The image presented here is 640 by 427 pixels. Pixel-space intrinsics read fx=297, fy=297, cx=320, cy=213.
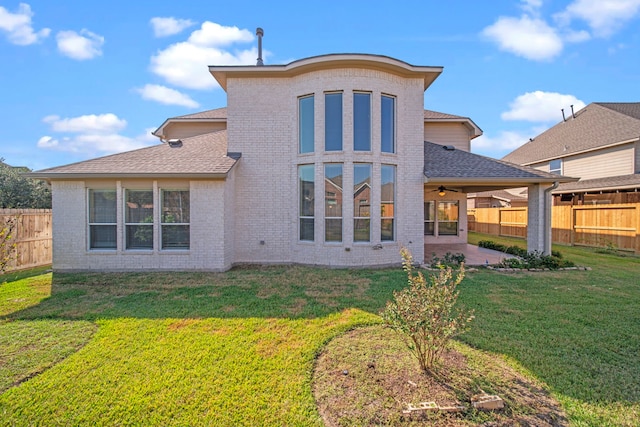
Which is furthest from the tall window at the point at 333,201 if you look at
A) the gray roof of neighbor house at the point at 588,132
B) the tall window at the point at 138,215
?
the gray roof of neighbor house at the point at 588,132

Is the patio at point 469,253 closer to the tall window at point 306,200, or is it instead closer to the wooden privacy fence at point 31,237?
the tall window at point 306,200

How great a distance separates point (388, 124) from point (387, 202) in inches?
102

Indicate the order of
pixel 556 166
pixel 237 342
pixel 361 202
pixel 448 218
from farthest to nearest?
pixel 556 166, pixel 448 218, pixel 361 202, pixel 237 342

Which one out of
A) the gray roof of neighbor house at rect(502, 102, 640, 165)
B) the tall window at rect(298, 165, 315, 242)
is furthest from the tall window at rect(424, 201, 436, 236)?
the gray roof of neighbor house at rect(502, 102, 640, 165)

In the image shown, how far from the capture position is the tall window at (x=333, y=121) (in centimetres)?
949

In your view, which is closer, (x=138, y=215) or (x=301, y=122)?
(x=138, y=215)

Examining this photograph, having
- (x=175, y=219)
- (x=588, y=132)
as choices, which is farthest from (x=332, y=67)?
(x=588, y=132)

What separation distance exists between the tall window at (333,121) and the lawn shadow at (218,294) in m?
4.02

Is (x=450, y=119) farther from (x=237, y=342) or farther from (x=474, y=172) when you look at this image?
(x=237, y=342)

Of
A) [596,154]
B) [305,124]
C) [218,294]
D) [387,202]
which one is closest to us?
[218,294]

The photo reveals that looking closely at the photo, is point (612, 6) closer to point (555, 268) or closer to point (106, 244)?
point (555, 268)

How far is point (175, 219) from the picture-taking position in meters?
9.18

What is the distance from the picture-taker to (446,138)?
14.1 meters

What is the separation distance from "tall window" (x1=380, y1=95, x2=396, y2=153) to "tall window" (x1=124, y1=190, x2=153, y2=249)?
25.0 feet
